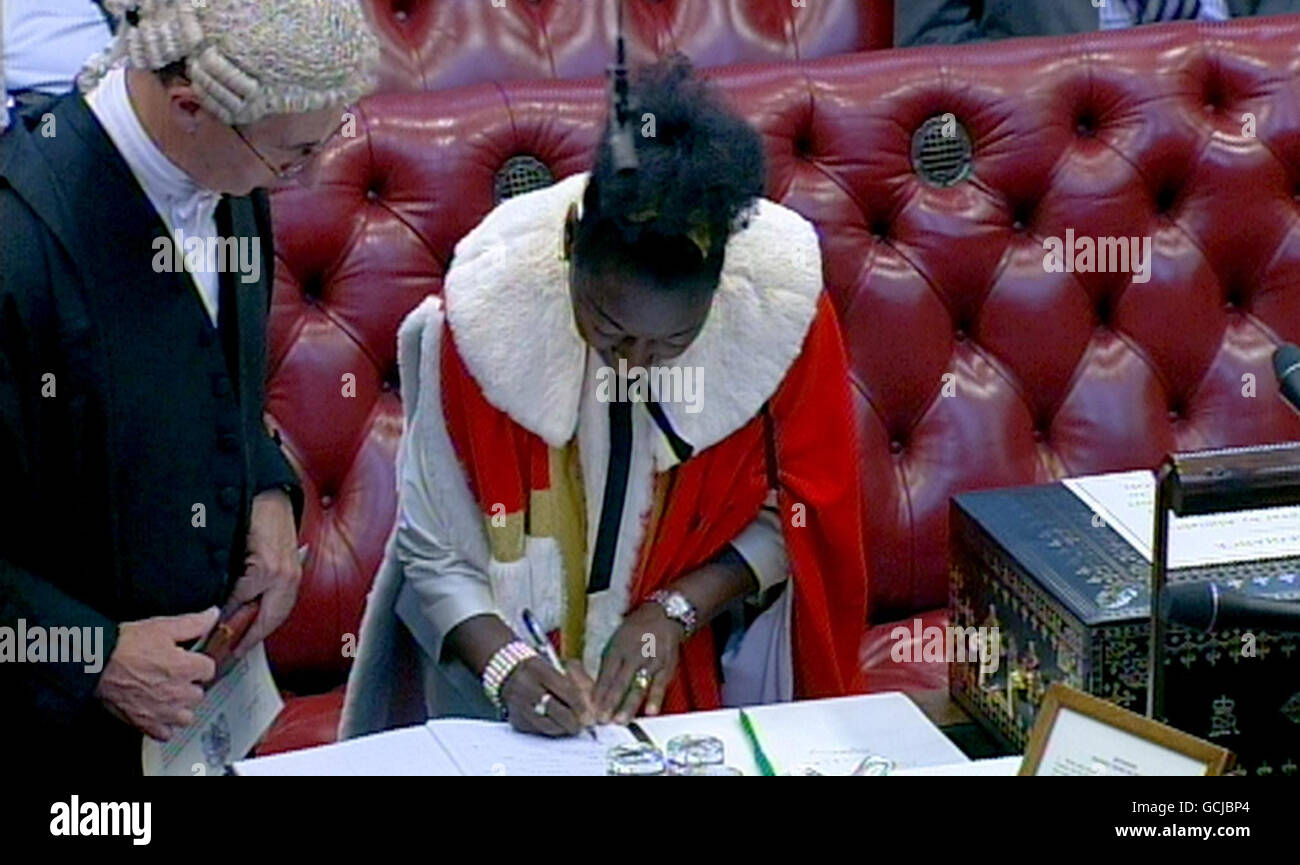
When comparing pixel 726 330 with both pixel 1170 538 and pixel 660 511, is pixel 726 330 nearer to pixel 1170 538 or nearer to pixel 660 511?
pixel 660 511

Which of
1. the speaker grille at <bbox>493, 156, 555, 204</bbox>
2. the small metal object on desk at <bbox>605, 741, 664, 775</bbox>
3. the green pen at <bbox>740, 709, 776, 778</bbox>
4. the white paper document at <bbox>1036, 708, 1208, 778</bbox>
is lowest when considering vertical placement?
the green pen at <bbox>740, 709, 776, 778</bbox>

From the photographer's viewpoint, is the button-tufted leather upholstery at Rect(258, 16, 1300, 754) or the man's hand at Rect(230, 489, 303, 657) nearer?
the man's hand at Rect(230, 489, 303, 657)

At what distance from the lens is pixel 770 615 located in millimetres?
2088

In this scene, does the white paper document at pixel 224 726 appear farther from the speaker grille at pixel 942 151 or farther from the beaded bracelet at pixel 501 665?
the speaker grille at pixel 942 151

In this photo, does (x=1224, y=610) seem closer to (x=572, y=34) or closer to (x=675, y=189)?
(x=675, y=189)

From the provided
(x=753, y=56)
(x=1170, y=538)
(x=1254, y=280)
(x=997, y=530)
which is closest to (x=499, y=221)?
(x=997, y=530)

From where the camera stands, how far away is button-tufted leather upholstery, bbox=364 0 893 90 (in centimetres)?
265

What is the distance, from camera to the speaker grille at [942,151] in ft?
8.50

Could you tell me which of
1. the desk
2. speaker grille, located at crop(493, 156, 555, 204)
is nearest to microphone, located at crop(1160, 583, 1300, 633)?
the desk

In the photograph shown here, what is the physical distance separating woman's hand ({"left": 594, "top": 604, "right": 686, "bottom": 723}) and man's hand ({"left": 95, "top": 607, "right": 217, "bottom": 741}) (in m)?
0.32

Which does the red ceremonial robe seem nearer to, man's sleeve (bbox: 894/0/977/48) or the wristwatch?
the wristwatch

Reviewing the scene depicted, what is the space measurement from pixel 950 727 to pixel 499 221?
0.57m

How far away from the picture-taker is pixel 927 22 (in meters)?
2.78

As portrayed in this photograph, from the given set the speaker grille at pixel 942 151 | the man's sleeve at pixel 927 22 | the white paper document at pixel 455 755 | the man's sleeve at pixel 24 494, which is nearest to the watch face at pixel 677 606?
the white paper document at pixel 455 755
